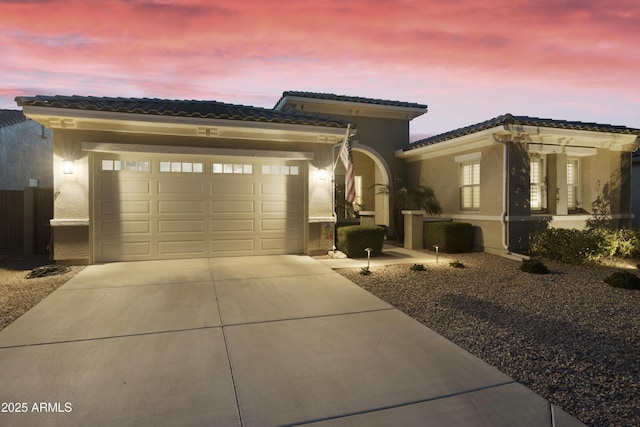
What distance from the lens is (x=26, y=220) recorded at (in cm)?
971

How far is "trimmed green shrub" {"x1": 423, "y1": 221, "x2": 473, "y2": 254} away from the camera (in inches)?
417

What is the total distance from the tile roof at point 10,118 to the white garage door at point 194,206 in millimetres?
12803

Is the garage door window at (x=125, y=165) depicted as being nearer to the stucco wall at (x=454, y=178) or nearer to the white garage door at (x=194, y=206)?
the white garage door at (x=194, y=206)

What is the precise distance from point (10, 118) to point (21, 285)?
16212mm

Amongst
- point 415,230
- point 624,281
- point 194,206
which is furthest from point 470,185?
point 194,206

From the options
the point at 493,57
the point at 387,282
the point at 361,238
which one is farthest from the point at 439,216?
the point at 387,282

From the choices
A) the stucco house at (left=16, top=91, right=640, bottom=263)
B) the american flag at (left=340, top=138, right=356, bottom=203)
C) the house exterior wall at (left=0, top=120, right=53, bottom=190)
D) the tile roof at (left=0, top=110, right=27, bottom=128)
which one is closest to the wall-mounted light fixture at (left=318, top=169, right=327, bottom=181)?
the stucco house at (left=16, top=91, right=640, bottom=263)

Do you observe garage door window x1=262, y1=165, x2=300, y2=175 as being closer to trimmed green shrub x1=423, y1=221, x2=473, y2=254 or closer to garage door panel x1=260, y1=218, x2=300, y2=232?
garage door panel x1=260, y1=218, x2=300, y2=232

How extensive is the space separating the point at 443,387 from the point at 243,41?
9.65 metres

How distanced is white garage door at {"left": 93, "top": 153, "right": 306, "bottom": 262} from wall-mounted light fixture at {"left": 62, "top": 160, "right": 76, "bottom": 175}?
0.44 m

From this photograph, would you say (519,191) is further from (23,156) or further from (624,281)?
(23,156)

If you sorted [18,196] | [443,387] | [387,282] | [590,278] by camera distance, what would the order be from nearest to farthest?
[443,387] → [387,282] → [590,278] → [18,196]

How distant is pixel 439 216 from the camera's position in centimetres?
1269

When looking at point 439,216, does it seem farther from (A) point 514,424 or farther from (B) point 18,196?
(B) point 18,196
